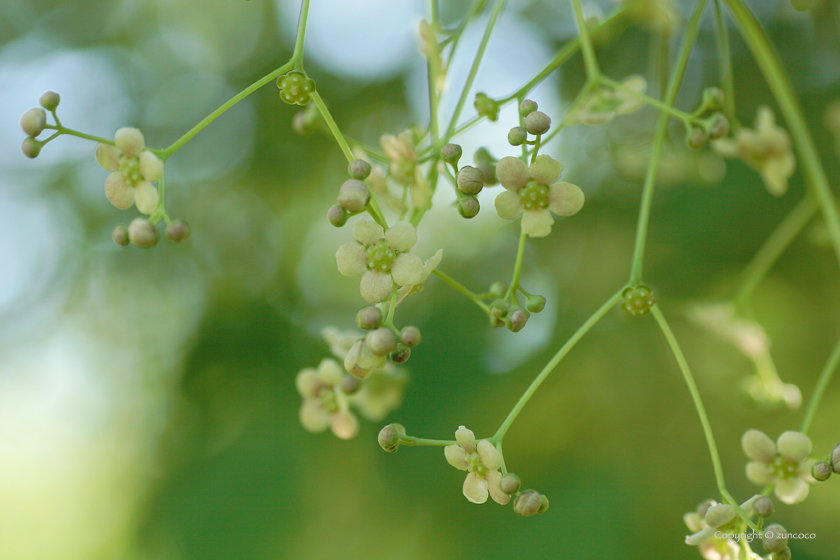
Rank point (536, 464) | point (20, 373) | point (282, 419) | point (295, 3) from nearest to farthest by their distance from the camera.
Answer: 1. point (536, 464)
2. point (282, 419)
3. point (295, 3)
4. point (20, 373)

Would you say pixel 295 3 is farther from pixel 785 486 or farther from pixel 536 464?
pixel 785 486

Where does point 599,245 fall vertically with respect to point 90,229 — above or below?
below

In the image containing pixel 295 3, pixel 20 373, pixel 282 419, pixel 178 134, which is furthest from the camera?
pixel 20 373

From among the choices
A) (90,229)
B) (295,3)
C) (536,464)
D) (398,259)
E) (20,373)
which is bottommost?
(536,464)

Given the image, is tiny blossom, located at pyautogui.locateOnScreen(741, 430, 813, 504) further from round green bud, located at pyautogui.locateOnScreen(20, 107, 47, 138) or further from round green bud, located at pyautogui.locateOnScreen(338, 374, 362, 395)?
round green bud, located at pyautogui.locateOnScreen(20, 107, 47, 138)

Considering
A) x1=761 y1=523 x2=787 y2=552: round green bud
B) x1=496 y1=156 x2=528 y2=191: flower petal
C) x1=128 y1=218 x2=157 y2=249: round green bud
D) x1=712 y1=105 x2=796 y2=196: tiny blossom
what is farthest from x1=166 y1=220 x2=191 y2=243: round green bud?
x1=712 y1=105 x2=796 y2=196: tiny blossom

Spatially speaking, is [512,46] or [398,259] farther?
[512,46]

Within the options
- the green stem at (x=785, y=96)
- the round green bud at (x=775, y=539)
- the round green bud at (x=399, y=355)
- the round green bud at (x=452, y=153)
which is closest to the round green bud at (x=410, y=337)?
the round green bud at (x=399, y=355)

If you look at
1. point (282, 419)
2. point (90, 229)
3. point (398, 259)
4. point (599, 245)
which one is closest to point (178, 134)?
point (90, 229)

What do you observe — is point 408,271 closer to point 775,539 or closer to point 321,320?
point 775,539
